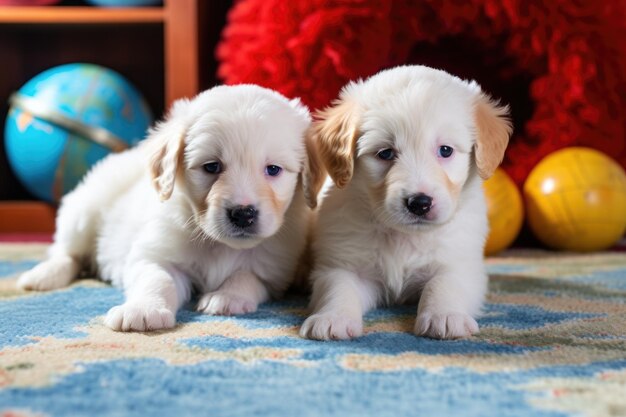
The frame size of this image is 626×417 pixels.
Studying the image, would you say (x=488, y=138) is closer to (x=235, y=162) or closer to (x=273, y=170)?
(x=273, y=170)

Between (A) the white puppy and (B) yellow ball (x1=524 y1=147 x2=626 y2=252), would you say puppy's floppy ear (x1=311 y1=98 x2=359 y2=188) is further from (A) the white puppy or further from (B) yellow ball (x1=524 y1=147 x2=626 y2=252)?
(B) yellow ball (x1=524 y1=147 x2=626 y2=252)

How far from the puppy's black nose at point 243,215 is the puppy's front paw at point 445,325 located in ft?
1.84

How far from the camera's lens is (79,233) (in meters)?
2.97

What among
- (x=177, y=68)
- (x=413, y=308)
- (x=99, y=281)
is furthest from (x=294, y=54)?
(x=413, y=308)

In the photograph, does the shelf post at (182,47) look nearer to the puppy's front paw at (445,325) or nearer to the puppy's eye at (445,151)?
the puppy's eye at (445,151)

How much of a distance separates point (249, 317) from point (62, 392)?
82 centimetres

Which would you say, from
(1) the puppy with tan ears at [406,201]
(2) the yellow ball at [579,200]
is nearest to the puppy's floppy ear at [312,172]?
(1) the puppy with tan ears at [406,201]

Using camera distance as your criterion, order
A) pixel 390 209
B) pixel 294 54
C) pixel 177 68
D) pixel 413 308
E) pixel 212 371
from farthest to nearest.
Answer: pixel 177 68
pixel 294 54
pixel 413 308
pixel 390 209
pixel 212 371

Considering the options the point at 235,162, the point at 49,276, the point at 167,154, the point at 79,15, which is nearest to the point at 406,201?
the point at 235,162

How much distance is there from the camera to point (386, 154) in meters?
2.16

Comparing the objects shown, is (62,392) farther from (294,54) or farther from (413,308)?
(294,54)

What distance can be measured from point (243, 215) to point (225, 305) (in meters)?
0.31

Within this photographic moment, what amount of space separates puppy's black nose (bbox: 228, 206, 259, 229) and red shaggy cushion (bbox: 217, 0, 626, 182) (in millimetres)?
1676

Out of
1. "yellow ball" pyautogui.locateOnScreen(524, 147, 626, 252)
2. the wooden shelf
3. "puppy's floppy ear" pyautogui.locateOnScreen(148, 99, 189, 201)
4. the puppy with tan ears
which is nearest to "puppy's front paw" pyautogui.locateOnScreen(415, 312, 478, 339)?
the puppy with tan ears
